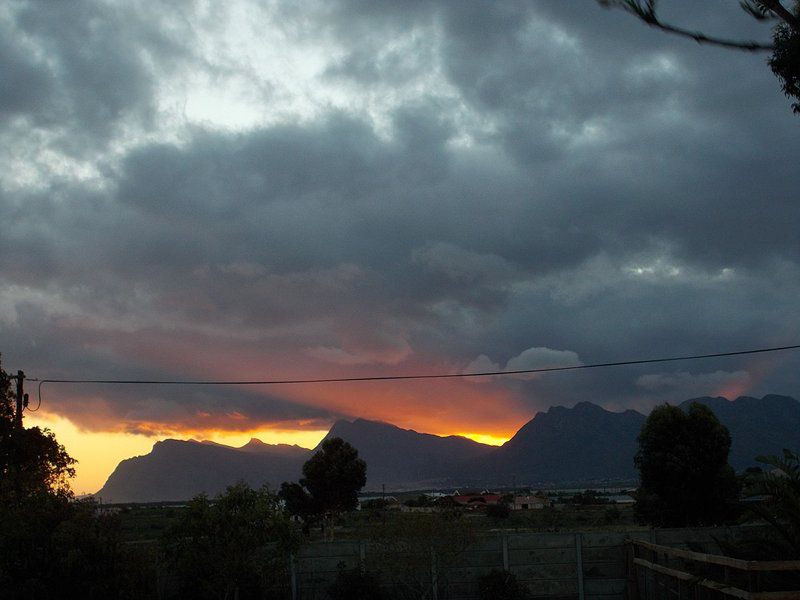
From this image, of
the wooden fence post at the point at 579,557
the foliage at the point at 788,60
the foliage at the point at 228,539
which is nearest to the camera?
the foliage at the point at 788,60

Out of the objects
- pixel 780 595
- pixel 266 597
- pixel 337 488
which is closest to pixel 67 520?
pixel 266 597

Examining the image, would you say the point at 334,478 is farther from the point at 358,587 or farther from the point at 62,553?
the point at 62,553

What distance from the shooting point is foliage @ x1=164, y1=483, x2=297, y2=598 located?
23266 mm

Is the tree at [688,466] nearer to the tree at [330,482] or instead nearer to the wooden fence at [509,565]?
the wooden fence at [509,565]

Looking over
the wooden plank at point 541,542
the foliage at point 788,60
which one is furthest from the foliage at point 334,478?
the foliage at point 788,60

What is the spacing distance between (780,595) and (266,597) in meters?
18.5

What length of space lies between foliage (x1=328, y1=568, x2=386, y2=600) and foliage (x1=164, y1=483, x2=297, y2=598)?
319 centimetres

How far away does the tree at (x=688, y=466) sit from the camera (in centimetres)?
3825

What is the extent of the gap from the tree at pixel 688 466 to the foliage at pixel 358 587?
676 inches

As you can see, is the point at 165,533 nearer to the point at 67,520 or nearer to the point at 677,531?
the point at 67,520

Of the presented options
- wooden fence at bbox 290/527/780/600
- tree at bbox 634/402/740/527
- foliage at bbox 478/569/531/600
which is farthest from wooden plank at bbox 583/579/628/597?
tree at bbox 634/402/740/527

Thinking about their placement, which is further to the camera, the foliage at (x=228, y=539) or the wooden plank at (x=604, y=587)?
the wooden plank at (x=604, y=587)

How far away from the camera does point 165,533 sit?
2369 centimetres

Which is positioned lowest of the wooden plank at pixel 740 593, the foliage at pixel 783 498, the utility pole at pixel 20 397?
the wooden plank at pixel 740 593
